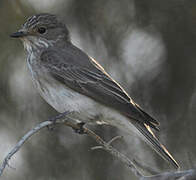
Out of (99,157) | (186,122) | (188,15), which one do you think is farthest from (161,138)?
(188,15)

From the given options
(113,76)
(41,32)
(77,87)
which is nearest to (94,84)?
(77,87)

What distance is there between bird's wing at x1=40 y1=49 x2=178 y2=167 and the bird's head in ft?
0.68

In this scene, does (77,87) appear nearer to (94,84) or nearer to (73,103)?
(94,84)

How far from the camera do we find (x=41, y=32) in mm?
6629

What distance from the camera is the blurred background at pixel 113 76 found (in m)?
7.74

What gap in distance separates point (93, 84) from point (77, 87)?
0.21 meters

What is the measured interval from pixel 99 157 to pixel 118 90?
1880mm

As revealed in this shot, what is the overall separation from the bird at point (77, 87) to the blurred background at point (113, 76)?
1.56m

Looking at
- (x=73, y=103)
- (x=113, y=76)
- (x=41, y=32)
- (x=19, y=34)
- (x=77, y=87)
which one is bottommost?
(x=73, y=103)

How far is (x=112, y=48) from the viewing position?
823 cm

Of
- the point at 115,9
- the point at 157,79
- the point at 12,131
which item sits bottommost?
the point at 12,131

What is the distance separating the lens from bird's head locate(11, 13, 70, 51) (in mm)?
6391

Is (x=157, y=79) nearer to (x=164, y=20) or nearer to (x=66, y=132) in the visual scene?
(x=164, y=20)

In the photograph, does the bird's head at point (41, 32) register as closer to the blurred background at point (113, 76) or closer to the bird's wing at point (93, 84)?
the bird's wing at point (93, 84)
